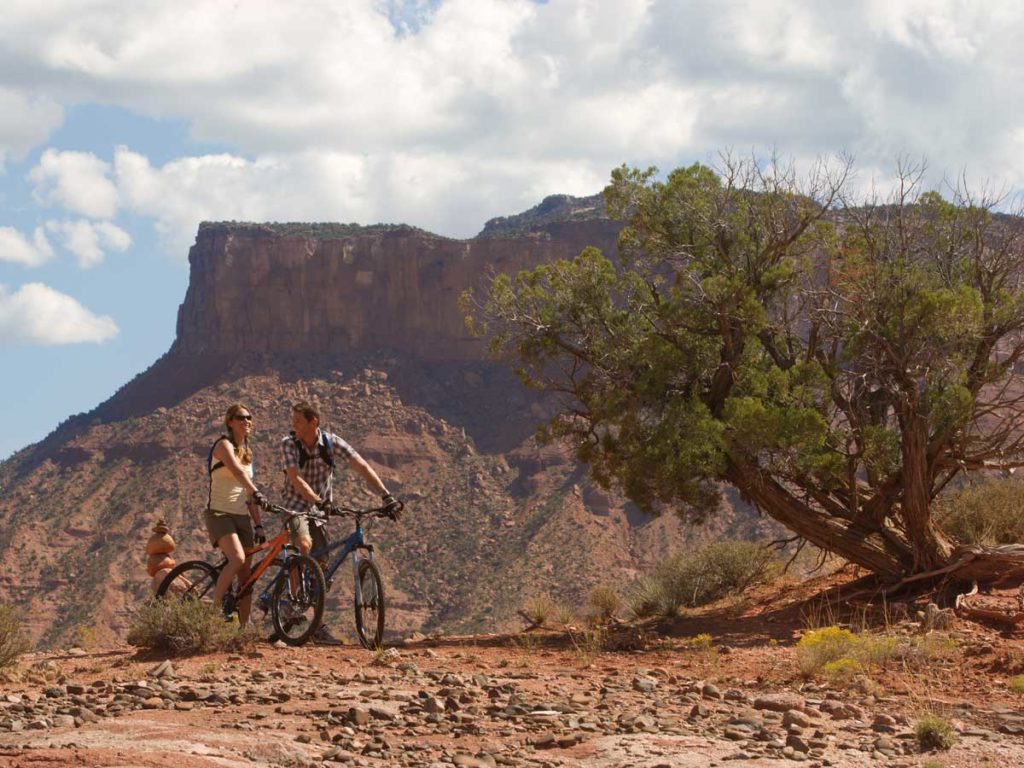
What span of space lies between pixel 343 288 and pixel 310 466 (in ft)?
249

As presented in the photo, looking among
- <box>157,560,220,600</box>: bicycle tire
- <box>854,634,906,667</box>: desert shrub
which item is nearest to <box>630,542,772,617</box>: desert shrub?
<box>854,634,906,667</box>: desert shrub

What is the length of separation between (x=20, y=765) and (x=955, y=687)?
21.5 feet

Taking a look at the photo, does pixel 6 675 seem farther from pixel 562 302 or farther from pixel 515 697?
pixel 562 302

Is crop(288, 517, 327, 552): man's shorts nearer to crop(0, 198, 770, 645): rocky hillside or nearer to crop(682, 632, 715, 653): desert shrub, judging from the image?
crop(682, 632, 715, 653): desert shrub

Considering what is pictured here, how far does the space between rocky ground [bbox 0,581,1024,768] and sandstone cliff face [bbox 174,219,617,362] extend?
236 feet

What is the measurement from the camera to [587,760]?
636 centimetres

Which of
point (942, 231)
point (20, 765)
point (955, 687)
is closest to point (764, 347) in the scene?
point (942, 231)

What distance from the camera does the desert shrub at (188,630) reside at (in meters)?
9.45

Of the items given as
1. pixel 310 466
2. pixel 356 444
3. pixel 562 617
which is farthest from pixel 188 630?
pixel 356 444

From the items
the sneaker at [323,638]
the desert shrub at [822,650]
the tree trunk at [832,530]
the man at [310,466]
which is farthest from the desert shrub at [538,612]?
the desert shrub at [822,650]

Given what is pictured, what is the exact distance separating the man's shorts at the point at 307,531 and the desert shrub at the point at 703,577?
636 cm

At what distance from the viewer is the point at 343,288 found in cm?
8550

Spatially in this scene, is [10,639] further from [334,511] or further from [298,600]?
[334,511]

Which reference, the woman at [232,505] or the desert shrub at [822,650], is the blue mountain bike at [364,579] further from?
the desert shrub at [822,650]
